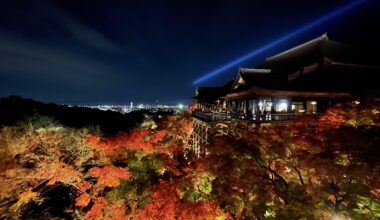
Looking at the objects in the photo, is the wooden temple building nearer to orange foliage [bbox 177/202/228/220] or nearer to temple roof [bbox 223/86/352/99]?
temple roof [bbox 223/86/352/99]

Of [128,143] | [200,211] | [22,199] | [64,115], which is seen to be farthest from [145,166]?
[64,115]

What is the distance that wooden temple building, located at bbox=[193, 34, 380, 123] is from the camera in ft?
63.1

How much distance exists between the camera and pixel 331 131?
37.6 ft

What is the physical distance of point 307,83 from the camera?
814 inches

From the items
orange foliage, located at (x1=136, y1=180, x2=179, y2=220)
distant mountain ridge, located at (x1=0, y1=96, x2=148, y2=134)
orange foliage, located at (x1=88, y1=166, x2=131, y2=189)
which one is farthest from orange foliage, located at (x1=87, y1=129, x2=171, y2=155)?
distant mountain ridge, located at (x1=0, y1=96, x2=148, y2=134)

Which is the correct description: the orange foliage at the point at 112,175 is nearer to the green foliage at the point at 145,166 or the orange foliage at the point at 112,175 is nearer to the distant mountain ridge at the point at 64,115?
the green foliage at the point at 145,166

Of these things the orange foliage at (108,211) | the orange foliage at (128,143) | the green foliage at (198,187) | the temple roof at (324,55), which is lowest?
the orange foliage at (108,211)

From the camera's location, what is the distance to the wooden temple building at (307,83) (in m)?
19.2

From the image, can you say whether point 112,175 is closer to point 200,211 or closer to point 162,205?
point 162,205

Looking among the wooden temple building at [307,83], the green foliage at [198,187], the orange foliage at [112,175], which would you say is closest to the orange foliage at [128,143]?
the orange foliage at [112,175]

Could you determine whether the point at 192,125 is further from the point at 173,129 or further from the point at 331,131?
the point at 331,131

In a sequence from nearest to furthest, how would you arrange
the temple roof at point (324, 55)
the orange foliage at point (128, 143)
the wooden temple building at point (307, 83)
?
the orange foliage at point (128, 143)
the wooden temple building at point (307, 83)
the temple roof at point (324, 55)

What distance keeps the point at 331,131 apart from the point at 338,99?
463 inches

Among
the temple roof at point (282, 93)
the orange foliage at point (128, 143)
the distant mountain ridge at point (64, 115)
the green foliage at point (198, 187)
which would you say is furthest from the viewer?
the distant mountain ridge at point (64, 115)
